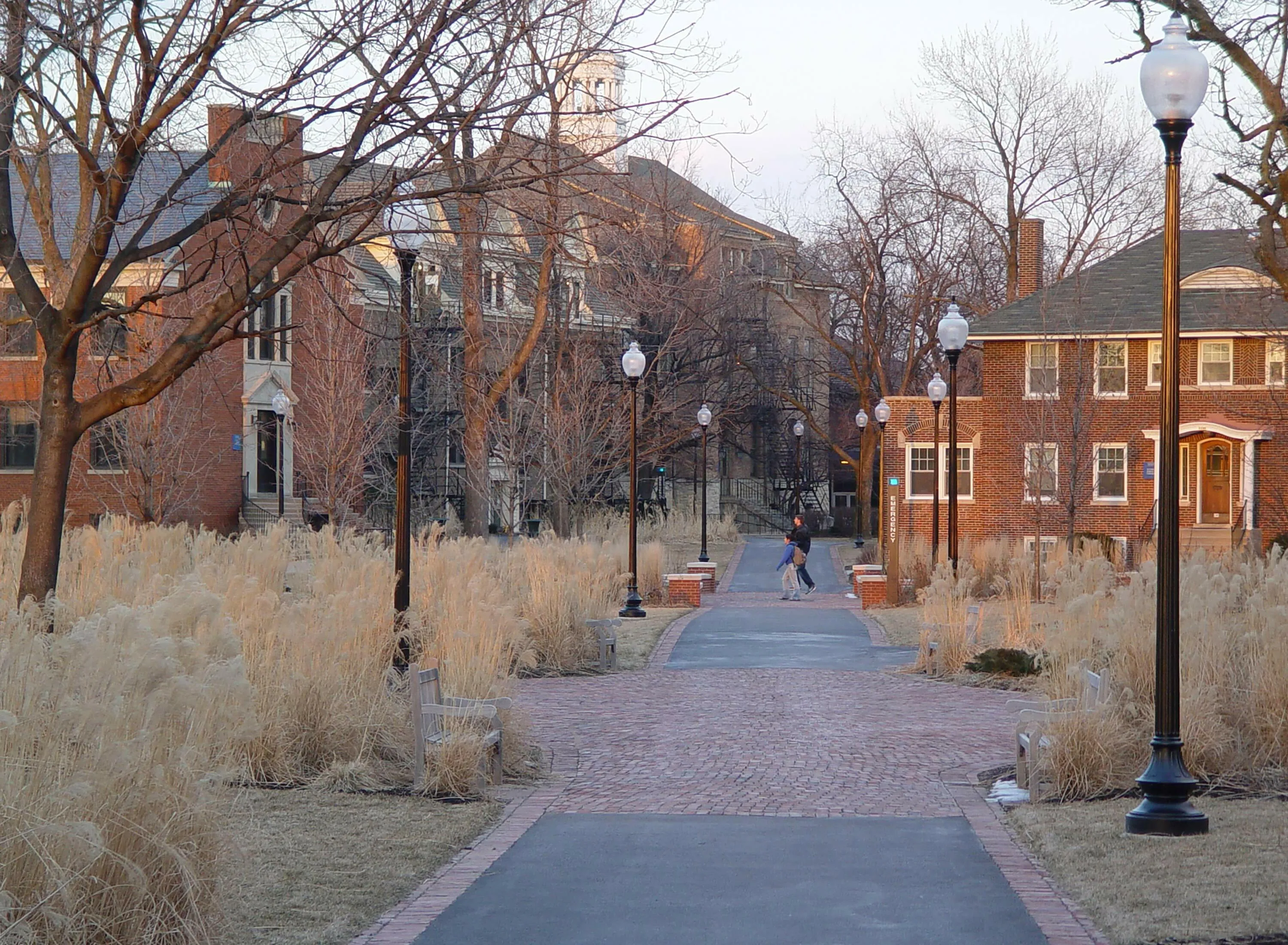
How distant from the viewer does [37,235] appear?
35.2 m

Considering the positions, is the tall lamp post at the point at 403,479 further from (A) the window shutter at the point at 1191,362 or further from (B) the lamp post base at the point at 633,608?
(A) the window shutter at the point at 1191,362

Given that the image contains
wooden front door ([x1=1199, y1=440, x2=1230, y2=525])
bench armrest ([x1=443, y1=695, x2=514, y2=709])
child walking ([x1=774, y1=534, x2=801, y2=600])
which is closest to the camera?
bench armrest ([x1=443, y1=695, x2=514, y2=709])

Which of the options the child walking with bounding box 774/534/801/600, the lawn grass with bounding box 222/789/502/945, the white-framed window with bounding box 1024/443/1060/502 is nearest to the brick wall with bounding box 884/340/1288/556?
the white-framed window with bounding box 1024/443/1060/502

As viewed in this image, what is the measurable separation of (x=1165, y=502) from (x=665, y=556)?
893 inches

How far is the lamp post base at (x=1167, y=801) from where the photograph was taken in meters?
7.89

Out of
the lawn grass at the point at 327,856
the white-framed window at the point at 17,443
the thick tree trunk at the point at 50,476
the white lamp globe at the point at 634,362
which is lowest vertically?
the lawn grass at the point at 327,856

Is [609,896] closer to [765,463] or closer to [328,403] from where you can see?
[328,403]

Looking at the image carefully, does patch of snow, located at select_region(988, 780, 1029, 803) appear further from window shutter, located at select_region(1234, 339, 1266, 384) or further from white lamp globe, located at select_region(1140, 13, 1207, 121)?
window shutter, located at select_region(1234, 339, 1266, 384)

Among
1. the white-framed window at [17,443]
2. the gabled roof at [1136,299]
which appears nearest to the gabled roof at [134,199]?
the white-framed window at [17,443]

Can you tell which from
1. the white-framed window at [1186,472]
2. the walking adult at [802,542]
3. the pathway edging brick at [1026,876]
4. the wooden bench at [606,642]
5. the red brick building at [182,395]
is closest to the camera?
the pathway edging brick at [1026,876]

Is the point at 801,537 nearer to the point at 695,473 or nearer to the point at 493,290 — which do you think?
the point at 493,290

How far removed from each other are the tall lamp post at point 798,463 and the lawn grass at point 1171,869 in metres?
43.8

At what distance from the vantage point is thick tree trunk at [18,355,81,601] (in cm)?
1037

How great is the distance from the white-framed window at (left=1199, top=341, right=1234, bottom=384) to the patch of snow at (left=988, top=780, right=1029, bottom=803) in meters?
30.2
